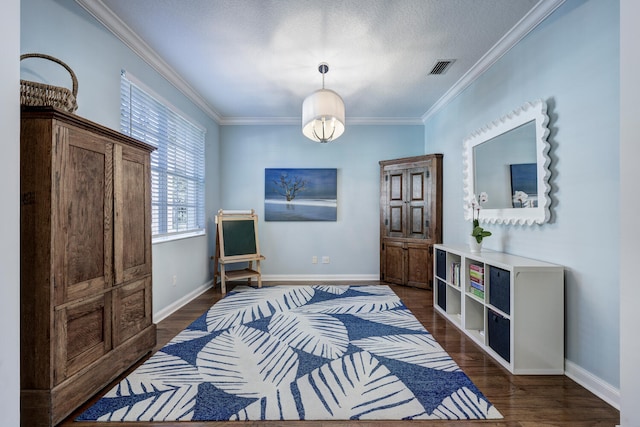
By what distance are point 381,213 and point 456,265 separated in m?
1.95

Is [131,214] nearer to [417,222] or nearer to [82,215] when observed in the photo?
[82,215]

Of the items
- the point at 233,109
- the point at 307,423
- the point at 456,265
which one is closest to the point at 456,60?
the point at 456,265

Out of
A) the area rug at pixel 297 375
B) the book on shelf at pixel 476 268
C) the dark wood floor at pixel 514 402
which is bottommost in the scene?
the dark wood floor at pixel 514 402

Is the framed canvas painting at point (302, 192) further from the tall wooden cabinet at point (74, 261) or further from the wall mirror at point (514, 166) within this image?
the tall wooden cabinet at point (74, 261)

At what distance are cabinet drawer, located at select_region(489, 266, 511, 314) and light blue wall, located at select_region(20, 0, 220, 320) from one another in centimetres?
315

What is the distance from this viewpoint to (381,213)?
16.0 ft

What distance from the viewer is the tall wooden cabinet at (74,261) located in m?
1.49

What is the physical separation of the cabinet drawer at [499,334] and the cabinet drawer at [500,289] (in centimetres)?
8

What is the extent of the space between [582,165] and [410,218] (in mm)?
2593

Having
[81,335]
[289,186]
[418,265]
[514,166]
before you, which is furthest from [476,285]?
[289,186]

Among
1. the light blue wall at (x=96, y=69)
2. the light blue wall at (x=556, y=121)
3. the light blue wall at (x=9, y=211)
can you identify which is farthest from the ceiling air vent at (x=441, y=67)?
the light blue wall at (x=9, y=211)

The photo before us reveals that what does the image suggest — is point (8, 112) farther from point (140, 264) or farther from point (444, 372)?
point (444, 372)

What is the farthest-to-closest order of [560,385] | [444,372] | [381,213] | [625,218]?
1. [381,213]
2. [444,372]
3. [560,385]
4. [625,218]

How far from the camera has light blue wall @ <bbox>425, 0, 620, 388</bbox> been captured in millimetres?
1756
